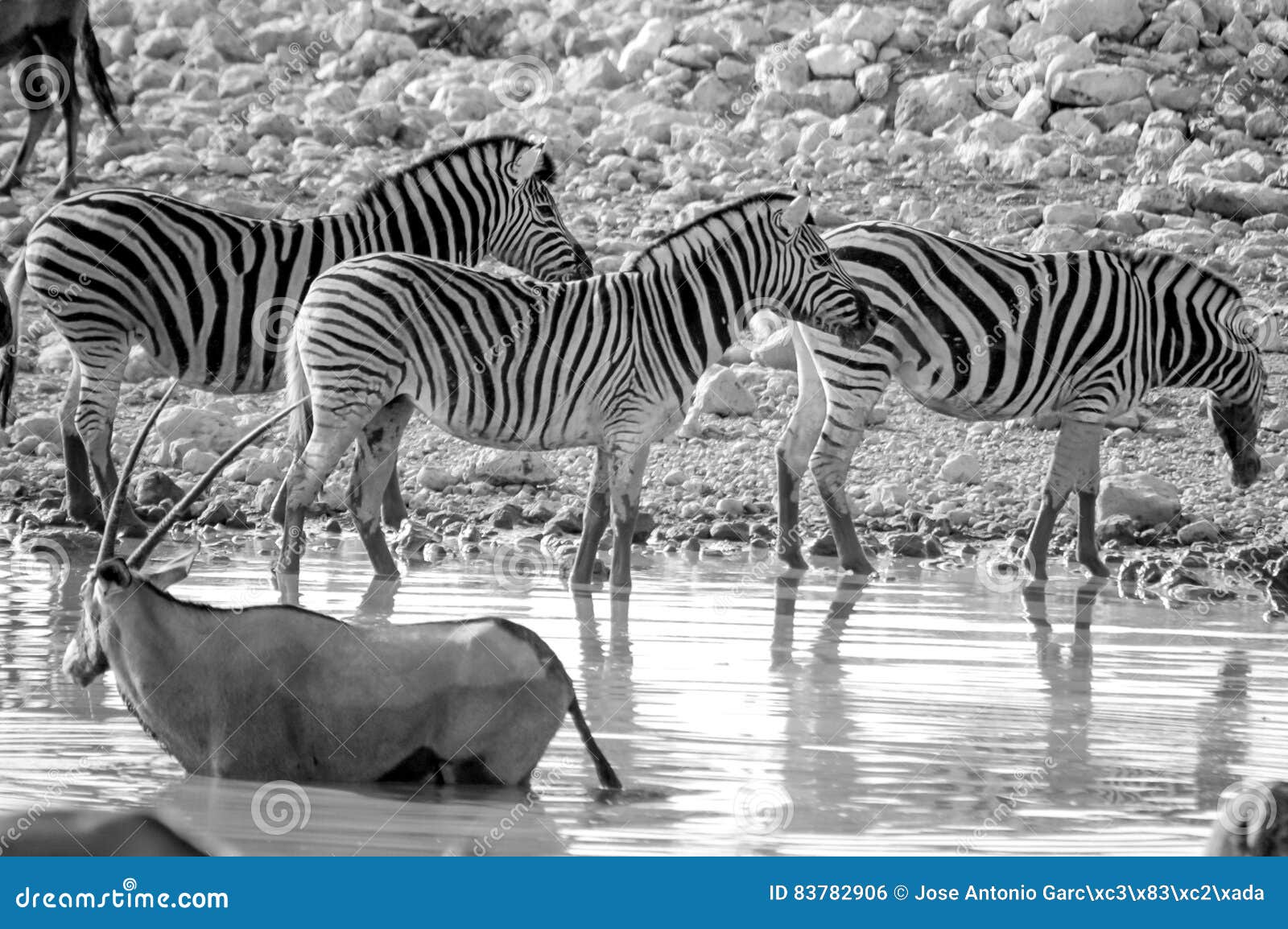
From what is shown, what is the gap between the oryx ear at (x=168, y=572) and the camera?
502cm

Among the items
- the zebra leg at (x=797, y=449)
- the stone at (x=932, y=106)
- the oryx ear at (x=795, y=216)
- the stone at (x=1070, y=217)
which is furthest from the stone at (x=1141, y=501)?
the stone at (x=932, y=106)

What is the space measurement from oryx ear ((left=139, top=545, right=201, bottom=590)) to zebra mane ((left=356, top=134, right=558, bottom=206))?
18.4ft

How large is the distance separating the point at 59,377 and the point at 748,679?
7706 mm

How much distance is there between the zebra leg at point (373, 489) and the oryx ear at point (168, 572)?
157 inches

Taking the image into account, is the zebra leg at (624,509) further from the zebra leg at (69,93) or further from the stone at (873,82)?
the stone at (873,82)

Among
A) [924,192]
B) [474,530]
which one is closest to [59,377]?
[474,530]

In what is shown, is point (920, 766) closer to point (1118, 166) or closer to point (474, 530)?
point (474, 530)

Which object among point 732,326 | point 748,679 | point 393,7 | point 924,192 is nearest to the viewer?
point 748,679

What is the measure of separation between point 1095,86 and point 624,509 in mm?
9392

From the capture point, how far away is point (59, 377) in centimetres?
1327

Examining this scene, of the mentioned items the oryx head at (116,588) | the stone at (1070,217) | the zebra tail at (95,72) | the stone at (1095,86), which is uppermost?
the stone at (1095,86)

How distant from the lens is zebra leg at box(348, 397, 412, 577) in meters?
9.12

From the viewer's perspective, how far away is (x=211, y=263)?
10.1 meters

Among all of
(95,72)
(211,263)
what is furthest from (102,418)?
(95,72)
